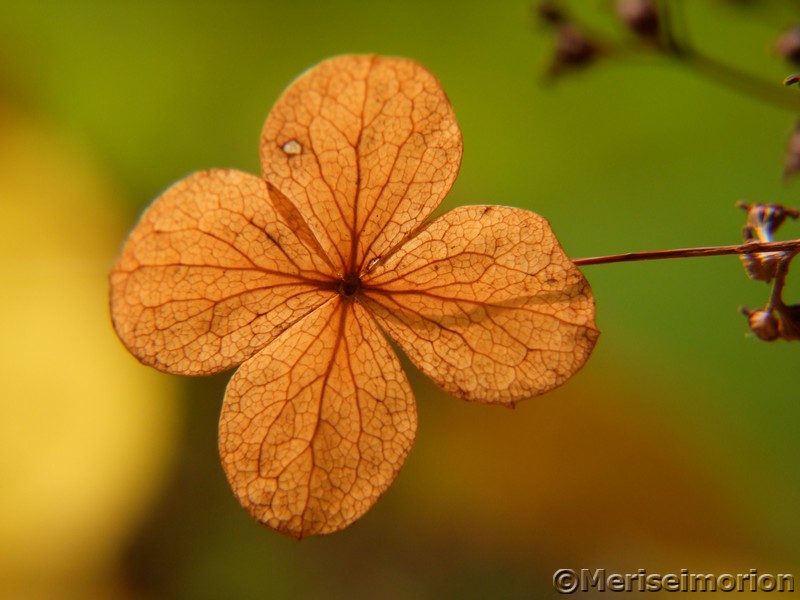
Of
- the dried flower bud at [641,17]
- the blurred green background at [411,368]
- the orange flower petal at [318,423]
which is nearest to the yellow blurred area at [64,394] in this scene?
the blurred green background at [411,368]

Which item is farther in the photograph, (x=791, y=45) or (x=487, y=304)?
(x=791, y=45)

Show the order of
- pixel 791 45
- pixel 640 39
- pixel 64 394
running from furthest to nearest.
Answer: pixel 64 394 < pixel 640 39 < pixel 791 45

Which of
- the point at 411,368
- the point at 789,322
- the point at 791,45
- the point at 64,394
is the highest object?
the point at 791,45

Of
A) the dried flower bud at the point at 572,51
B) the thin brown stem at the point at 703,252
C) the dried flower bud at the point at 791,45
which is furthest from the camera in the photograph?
the dried flower bud at the point at 572,51

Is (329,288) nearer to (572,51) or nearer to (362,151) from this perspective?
(362,151)

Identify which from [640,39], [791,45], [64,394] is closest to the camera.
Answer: [791,45]

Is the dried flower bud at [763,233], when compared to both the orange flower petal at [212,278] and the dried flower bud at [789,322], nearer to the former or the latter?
the dried flower bud at [789,322]

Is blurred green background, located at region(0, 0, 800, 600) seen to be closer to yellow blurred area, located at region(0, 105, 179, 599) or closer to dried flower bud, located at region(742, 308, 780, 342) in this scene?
yellow blurred area, located at region(0, 105, 179, 599)

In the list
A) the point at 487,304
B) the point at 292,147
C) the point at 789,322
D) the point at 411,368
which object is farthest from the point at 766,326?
the point at 411,368
